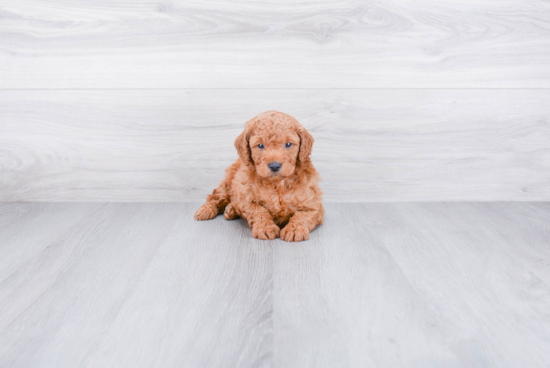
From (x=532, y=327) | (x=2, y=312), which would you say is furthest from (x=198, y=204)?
(x=532, y=327)

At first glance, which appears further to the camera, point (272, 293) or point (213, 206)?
point (213, 206)

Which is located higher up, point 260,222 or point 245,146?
point 245,146

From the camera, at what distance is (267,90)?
5.26 feet

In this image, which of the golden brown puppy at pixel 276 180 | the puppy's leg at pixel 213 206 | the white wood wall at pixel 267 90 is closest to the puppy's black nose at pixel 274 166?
the golden brown puppy at pixel 276 180

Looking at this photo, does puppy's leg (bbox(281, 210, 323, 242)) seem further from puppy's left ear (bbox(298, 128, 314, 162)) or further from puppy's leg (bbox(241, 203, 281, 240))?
puppy's left ear (bbox(298, 128, 314, 162))

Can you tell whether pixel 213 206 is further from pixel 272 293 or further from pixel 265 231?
pixel 272 293

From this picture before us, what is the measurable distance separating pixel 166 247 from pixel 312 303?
1.76ft

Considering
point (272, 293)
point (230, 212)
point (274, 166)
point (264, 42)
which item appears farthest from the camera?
point (264, 42)

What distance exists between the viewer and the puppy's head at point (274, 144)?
1.22 meters

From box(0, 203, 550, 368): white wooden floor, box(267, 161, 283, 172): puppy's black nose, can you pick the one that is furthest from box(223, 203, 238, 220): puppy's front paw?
box(267, 161, 283, 172): puppy's black nose

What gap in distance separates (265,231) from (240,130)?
547mm

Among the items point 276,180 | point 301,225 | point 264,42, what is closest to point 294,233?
point 301,225

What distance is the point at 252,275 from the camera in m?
1.01

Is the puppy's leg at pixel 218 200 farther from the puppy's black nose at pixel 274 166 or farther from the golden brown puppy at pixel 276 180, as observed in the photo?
the puppy's black nose at pixel 274 166
